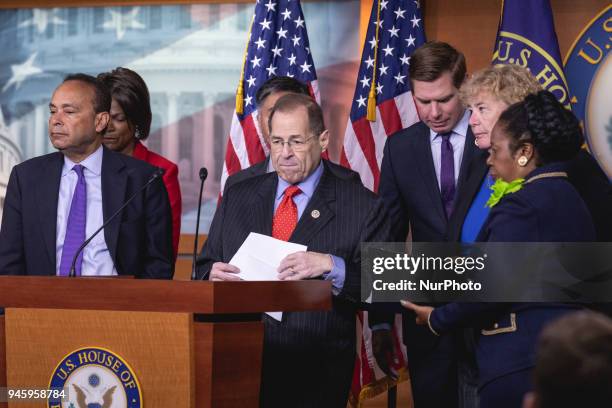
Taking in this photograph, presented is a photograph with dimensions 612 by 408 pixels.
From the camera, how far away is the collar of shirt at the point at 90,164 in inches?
141

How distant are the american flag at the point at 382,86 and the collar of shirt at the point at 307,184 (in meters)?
1.89

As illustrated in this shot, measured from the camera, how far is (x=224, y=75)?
6.13 metres

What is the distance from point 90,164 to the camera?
358 cm

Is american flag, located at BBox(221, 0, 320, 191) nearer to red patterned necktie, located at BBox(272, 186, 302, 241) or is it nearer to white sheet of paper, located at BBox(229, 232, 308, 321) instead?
red patterned necktie, located at BBox(272, 186, 302, 241)

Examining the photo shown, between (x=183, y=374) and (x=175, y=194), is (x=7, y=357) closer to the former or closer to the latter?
(x=183, y=374)

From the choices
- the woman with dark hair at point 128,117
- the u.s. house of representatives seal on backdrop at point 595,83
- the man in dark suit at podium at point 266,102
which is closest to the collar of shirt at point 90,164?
the man in dark suit at podium at point 266,102

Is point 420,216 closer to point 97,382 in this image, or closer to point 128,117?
point 128,117

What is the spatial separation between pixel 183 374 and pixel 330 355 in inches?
28.6

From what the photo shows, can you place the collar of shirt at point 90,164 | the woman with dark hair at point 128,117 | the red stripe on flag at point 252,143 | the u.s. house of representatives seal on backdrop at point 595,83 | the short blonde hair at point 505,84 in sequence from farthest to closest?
1. the u.s. house of representatives seal on backdrop at point 595,83
2. the red stripe on flag at point 252,143
3. the woman with dark hair at point 128,117
4. the collar of shirt at point 90,164
5. the short blonde hair at point 505,84

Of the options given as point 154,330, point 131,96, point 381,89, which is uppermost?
point 381,89

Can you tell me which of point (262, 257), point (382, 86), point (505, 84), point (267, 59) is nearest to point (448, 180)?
point (505, 84)

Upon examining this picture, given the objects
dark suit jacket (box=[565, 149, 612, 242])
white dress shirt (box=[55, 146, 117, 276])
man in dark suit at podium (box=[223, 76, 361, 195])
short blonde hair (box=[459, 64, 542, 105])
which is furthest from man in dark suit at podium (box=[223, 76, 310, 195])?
dark suit jacket (box=[565, 149, 612, 242])

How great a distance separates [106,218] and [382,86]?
2219 mm

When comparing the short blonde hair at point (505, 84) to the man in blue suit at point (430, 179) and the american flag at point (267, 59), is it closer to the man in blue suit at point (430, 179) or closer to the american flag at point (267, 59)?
the man in blue suit at point (430, 179)
